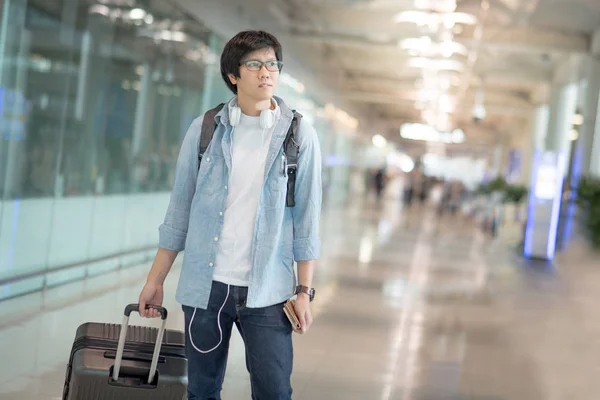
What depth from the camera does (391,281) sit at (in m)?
11.6

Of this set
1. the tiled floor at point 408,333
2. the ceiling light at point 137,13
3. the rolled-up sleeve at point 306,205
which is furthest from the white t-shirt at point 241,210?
the ceiling light at point 137,13

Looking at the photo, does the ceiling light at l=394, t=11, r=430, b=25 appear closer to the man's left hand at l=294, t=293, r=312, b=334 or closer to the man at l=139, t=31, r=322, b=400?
the man at l=139, t=31, r=322, b=400

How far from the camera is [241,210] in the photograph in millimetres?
2697

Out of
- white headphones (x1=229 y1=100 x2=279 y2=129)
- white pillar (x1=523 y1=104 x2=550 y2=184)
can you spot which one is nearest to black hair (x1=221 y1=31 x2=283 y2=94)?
white headphones (x1=229 y1=100 x2=279 y2=129)

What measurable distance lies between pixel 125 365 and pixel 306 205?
2.48 ft

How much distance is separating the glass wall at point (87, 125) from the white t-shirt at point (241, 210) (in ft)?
18.4

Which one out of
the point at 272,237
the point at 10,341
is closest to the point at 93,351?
the point at 272,237

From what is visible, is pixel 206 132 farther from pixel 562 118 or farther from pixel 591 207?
pixel 562 118

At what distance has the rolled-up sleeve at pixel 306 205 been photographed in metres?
A: 2.73

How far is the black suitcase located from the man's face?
723mm

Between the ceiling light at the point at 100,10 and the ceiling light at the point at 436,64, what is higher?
the ceiling light at the point at 436,64

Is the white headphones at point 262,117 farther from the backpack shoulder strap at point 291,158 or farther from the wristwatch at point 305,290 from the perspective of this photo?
the wristwatch at point 305,290

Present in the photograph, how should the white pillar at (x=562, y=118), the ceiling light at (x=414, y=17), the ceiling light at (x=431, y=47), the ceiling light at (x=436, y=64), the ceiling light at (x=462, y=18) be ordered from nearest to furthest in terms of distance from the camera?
the ceiling light at (x=462, y=18) < the ceiling light at (x=414, y=17) < the ceiling light at (x=431, y=47) < the white pillar at (x=562, y=118) < the ceiling light at (x=436, y=64)

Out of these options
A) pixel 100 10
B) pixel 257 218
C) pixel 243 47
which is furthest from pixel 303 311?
pixel 100 10
